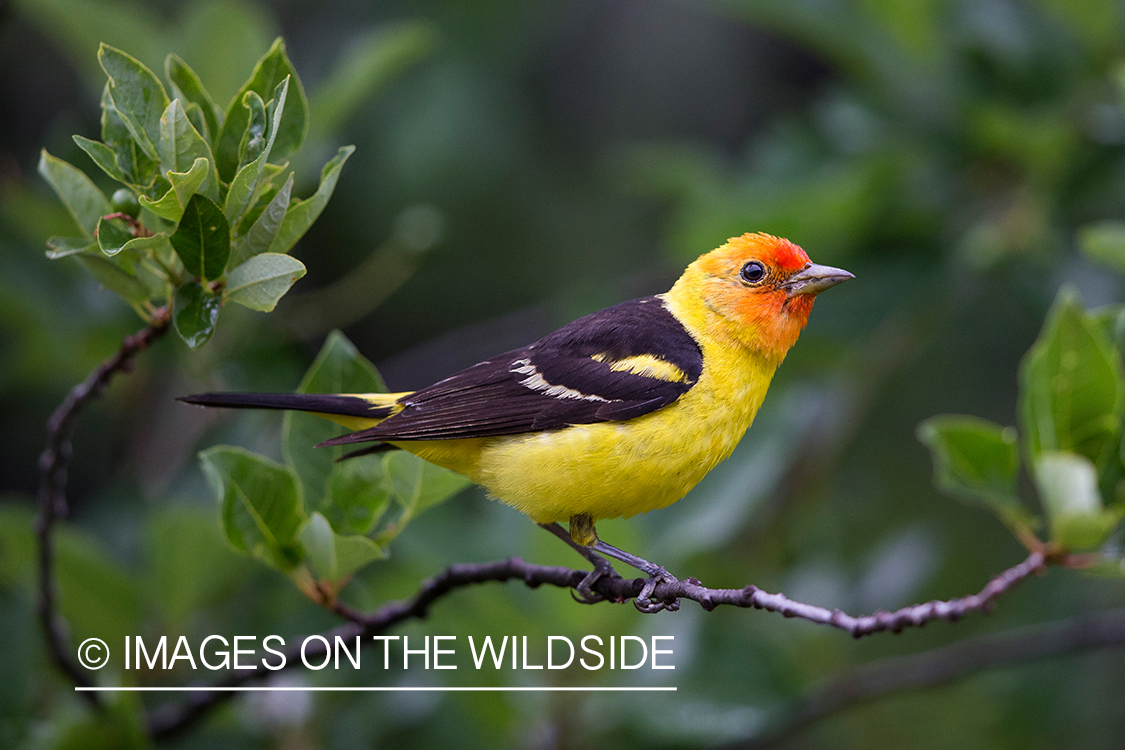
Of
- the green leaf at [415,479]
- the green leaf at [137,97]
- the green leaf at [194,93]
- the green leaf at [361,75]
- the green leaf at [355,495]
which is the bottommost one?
the green leaf at [415,479]

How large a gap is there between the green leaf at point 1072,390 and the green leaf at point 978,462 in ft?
0.31

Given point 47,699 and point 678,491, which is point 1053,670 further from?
point 47,699

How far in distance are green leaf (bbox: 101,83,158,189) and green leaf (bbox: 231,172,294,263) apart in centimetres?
22

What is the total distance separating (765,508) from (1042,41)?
2452 millimetres

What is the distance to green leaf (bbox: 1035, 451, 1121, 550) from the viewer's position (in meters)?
1.87

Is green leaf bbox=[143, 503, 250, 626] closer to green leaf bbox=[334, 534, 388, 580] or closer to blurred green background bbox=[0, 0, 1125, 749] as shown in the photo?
blurred green background bbox=[0, 0, 1125, 749]

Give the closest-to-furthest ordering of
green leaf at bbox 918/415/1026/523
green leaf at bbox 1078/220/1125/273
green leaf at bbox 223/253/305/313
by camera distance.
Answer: green leaf at bbox 223/253/305/313 < green leaf at bbox 918/415/1026/523 < green leaf at bbox 1078/220/1125/273

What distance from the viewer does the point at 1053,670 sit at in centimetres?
434

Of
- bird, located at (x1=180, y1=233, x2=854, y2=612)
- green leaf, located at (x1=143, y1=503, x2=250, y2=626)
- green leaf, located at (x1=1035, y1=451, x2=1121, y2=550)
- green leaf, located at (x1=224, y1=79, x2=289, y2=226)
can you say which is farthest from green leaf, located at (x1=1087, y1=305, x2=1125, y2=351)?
green leaf, located at (x1=143, y1=503, x2=250, y2=626)

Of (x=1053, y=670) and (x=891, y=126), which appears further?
(x=891, y=126)

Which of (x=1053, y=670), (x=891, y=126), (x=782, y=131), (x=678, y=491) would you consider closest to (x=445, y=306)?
(x=782, y=131)

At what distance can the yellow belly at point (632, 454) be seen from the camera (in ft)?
6.47

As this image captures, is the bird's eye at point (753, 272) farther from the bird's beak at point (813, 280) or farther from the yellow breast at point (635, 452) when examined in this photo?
the yellow breast at point (635, 452)

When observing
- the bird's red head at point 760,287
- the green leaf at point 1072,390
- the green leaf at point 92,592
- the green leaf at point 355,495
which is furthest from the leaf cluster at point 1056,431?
the green leaf at point 92,592
